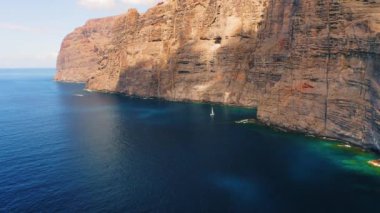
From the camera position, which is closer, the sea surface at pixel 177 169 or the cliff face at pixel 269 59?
the sea surface at pixel 177 169

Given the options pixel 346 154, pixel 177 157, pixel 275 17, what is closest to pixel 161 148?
pixel 177 157

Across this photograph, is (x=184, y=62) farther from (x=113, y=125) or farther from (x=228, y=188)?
(x=228, y=188)

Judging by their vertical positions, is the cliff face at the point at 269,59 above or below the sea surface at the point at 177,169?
above

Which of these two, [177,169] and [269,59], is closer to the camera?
[177,169]

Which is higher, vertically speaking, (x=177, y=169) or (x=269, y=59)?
(x=269, y=59)
